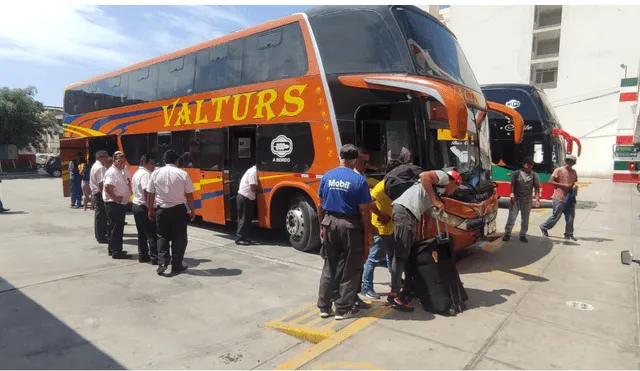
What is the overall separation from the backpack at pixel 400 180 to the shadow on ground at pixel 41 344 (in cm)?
316

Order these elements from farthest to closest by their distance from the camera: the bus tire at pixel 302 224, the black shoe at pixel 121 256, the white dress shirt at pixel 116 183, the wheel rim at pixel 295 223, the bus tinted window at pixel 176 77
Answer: the bus tinted window at pixel 176 77 → the wheel rim at pixel 295 223 → the bus tire at pixel 302 224 → the black shoe at pixel 121 256 → the white dress shirt at pixel 116 183

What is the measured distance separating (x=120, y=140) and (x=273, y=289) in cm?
816

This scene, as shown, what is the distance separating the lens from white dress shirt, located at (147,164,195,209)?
5.56m

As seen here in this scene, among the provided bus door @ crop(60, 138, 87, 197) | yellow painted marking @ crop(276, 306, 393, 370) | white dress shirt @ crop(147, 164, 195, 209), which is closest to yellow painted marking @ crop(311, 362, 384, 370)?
yellow painted marking @ crop(276, 306, 393, 370)

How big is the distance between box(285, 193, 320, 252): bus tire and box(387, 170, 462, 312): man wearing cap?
2625mm

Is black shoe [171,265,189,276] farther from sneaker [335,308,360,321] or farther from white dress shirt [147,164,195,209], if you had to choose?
sneaker [335,308,360,321]

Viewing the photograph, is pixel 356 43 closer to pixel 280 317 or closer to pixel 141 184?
pixel 141 184

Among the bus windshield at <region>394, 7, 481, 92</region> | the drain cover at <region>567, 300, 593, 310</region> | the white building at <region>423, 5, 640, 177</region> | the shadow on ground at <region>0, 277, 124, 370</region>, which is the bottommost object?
the shadow on ground at <region>0, 277, 124, 370</region>

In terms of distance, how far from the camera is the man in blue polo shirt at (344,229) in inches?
161

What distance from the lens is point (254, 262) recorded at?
21.4 ft

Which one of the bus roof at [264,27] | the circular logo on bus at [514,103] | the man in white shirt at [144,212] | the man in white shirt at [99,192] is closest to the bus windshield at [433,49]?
the bus roof at [264,27]

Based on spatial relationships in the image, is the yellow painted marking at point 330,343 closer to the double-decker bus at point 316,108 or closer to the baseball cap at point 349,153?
the double-decker bus at point 316,108

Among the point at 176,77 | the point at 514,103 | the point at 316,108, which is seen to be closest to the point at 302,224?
the point at 316,108

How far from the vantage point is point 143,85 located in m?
10.2
